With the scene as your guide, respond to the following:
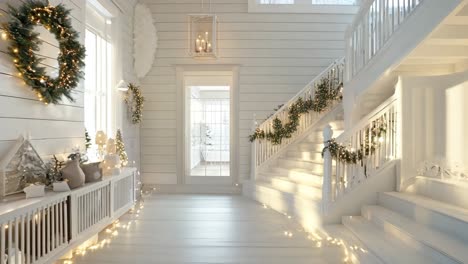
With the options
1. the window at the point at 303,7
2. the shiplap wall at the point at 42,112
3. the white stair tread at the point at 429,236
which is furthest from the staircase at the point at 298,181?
the shiplap wall at the point at 42,112

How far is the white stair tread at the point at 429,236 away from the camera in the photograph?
287cm

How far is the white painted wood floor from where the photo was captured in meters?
3.75

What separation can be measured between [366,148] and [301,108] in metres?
2.41

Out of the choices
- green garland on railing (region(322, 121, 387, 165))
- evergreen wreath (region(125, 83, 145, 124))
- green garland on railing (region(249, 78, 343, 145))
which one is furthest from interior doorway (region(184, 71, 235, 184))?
green garland on railing (region(322, 121, 387, 165))

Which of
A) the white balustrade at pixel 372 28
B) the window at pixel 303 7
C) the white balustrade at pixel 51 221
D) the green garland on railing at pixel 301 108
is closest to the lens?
the white balustrade at pixel 51 221

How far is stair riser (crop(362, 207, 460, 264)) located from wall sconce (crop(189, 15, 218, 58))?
4059 mm

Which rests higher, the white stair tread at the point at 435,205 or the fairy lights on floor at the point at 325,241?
the white stair tread at the point at 435,205

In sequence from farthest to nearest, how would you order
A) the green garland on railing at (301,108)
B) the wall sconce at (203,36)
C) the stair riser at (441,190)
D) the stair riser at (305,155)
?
1. the wall sconce at (203,36)
2. the green garland on railing at (301,108)
3. the stair riser at (305,155)
4. the stair riser at (441,190)

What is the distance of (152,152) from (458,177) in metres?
5.44

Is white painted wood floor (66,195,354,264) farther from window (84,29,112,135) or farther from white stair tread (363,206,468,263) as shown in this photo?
window (84,29,112,135)

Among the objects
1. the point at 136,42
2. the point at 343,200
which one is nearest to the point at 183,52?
the point at 136,42

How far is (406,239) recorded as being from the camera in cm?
347

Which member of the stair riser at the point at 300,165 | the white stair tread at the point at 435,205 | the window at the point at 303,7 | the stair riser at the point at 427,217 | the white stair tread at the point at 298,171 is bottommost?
the stair riser at the point at 427,217

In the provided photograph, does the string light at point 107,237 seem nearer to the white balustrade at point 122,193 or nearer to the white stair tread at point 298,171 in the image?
the white balustrade at point 122,193
